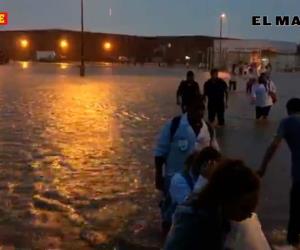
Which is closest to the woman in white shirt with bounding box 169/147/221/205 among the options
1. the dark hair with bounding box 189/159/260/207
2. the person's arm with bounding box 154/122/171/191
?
the dark hair with bounding box 189/159/260/207

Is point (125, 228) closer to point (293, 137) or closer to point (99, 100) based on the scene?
point (293, 137)

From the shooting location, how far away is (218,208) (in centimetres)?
285

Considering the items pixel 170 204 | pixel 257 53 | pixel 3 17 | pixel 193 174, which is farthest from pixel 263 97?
pixel 3 17

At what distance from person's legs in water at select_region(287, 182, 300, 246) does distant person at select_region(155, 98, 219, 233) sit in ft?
3.16

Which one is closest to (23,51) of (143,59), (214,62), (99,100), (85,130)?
(143,59)

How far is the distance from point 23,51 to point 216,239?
132410 mm

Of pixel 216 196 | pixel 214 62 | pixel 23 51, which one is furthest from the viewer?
pixel 23 51

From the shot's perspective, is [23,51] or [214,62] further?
[23,51]

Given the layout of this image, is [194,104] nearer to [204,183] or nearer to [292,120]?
[292,120]

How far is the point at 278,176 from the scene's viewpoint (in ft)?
34.3

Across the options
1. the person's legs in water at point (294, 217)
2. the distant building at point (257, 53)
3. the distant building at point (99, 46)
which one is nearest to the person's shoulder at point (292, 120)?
the person's legs in water at point (294, 217)

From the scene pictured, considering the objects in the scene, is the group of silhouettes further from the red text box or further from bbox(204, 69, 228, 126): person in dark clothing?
the red text box

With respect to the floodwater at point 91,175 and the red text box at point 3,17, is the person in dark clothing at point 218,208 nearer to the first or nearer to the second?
the floodwater at point 91,175

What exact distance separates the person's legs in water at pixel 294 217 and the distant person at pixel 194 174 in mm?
2531
